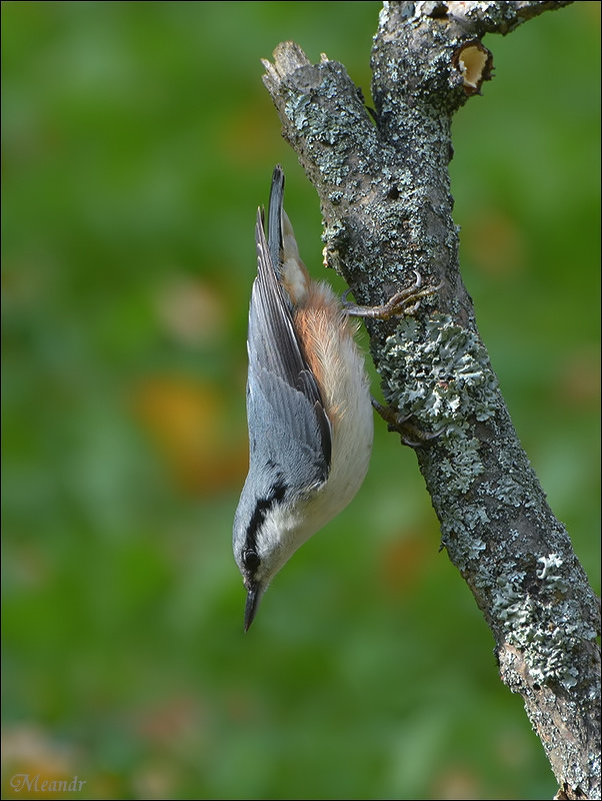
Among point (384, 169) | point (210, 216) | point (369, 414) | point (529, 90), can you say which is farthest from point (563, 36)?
point (384, 169)

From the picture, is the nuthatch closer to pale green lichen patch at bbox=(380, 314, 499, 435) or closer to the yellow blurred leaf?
pale green lichen patch at bbox=(380, 314, 499, 435)

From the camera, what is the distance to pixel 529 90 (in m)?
5.38

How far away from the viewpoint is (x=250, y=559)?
3074 millimetres

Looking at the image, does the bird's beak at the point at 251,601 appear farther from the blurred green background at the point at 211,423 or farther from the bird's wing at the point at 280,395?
the blurred green background at the point at 211,423

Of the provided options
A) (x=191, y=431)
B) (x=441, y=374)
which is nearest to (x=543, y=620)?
(x=441, y=374)

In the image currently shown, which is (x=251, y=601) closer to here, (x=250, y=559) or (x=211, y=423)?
(x=250, y=559)

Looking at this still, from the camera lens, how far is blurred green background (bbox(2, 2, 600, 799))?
3523 millimetres

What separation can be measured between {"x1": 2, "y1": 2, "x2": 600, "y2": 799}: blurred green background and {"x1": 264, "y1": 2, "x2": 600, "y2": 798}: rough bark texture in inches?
49.6

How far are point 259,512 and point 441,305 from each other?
0.97 metres

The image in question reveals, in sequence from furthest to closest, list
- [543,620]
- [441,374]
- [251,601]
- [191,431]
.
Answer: [191,431], [251,601], [441,374], [543,620]

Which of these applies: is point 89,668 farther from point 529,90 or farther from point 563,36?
point 563,36

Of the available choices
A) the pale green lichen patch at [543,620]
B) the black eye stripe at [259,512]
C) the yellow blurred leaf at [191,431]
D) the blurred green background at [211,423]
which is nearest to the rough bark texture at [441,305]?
the pale green lichen patch at [543,620]

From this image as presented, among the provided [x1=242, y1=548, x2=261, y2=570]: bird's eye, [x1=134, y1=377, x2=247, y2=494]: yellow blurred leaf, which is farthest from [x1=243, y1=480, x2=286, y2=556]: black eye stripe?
[x1=134, y1=377, x2=247, y2=494]: yellow blurred leaf

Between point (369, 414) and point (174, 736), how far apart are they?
1370 millimetres
